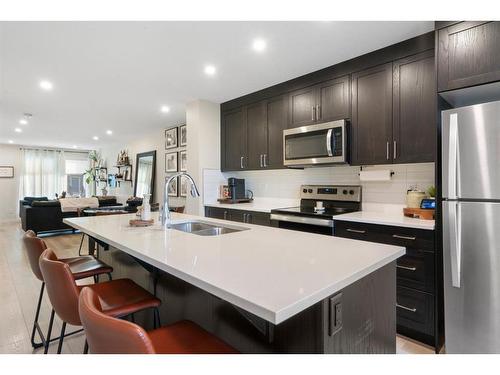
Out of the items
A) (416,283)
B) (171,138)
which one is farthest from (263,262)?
(171,138)

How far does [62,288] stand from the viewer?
126 centimetres

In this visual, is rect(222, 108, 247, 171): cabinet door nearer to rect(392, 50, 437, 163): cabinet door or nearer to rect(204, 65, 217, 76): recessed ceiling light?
rect(204, 65, 217, 76): recessed ceiling light

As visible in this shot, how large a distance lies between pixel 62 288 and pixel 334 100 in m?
2.71

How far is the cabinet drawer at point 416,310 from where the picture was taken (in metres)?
2.01

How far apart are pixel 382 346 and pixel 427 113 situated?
1.85m

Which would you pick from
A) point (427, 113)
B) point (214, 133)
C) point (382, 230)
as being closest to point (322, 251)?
point (382, 230)

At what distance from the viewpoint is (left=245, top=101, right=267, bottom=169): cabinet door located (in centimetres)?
360

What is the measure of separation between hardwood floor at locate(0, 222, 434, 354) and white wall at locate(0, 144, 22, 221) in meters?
4.81

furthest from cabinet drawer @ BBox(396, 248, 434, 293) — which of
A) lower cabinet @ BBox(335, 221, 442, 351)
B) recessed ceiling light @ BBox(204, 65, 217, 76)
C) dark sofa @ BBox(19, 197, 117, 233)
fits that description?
dark sofa @ BBox(19, 197, 117, 233)

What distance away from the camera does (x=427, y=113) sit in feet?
7.29

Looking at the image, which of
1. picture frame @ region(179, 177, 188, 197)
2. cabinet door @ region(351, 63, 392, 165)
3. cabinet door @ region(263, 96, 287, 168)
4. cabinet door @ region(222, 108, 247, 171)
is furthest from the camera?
picture frame @ region(179, 177, 188, 197)

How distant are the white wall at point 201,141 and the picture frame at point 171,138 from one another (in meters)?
1.53

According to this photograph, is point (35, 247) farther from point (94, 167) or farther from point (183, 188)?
point (94, 167)

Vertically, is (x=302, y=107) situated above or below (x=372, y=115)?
above
